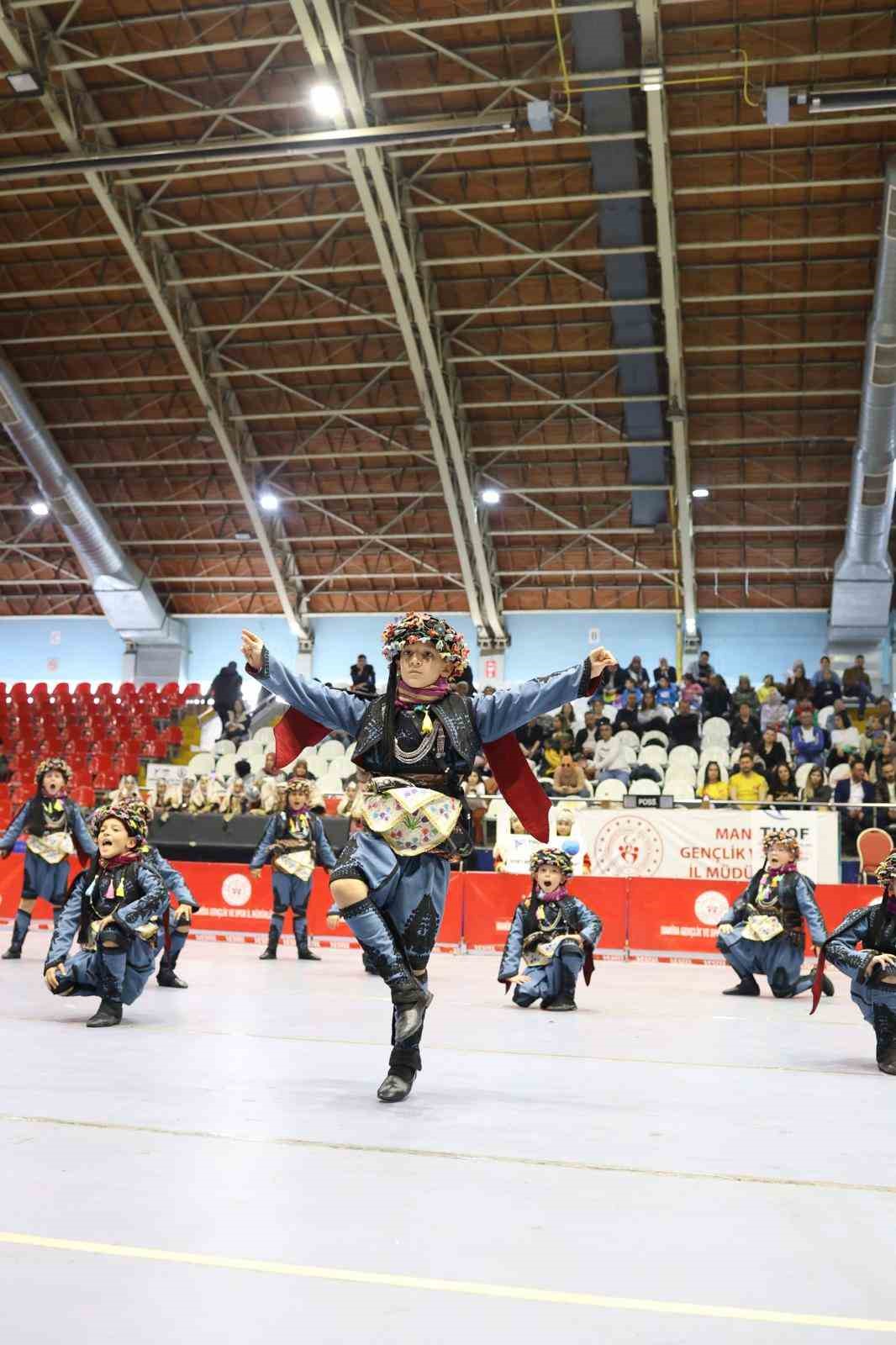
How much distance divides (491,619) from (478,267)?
8126mm

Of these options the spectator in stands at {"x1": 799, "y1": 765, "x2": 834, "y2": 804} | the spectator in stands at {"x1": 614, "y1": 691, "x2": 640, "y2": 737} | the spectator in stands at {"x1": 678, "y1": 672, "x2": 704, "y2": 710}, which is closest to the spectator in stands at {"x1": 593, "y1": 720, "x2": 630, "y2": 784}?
the spectator in stands at {"x1": 614, "y1": 691, "x2": 640, "y2": 737}

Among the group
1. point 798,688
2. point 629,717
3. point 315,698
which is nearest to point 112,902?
point 315,698

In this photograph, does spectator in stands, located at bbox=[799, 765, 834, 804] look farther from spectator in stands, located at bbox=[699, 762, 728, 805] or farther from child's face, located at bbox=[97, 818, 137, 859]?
child's face, located at bbox=[97, 818, 137, 859]

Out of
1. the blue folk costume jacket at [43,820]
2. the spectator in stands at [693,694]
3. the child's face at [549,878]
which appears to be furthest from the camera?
the spectator in stands at [693,694]

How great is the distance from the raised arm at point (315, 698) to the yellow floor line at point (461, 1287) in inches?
108

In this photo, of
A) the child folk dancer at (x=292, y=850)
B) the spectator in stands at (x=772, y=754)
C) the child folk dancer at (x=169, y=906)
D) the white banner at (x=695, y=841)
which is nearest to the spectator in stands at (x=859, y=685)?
the spectator in stands at (x=772, y=754)

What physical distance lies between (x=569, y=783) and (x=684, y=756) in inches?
105

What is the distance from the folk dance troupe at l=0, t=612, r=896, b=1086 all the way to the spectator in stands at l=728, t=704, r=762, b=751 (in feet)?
31.9

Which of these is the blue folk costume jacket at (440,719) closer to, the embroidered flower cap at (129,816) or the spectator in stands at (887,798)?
the embroidered flower cap at (129,816)

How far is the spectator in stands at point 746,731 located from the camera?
19609 millimetres

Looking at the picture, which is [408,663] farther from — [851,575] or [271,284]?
[851,575]

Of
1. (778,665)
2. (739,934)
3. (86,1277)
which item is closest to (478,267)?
(778,665)

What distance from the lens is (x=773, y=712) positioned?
2128 centimetres

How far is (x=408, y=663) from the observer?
17.8 ft
